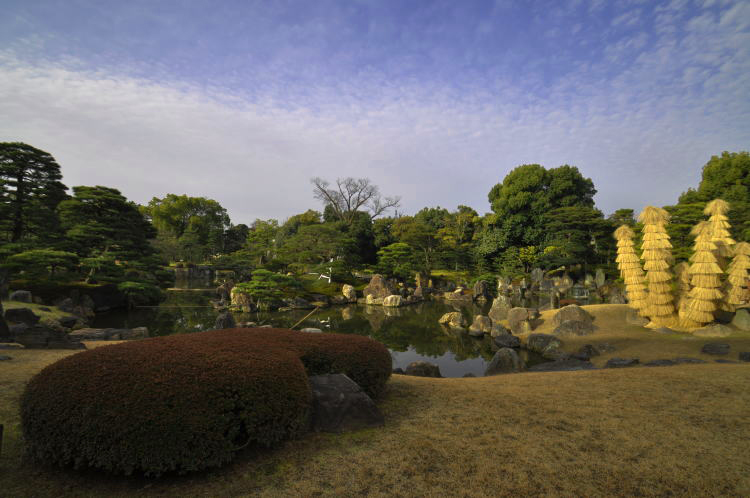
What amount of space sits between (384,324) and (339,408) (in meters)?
13.9

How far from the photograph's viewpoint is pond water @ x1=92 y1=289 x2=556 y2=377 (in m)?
11.3

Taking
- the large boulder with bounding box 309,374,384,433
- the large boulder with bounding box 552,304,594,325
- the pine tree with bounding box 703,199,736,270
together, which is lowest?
the large boulder with bounding box 552,304,594,325

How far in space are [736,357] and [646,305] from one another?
3447 mm

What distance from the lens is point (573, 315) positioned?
1259cm

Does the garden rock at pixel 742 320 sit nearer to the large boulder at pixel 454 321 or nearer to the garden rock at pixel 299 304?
the large boulder at pixel 454 321

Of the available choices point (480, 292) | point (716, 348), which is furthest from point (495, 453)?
point (480, 292)

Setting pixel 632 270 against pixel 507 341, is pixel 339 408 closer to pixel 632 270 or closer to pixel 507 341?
pixel 507 341

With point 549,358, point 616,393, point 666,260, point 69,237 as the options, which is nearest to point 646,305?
point 666,260

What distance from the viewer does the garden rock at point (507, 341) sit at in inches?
477

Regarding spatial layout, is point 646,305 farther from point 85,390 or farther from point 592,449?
point 85,390

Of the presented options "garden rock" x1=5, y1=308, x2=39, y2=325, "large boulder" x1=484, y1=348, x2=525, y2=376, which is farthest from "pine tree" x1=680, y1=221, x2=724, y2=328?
"garden rock" x1=5, y1=308, x2=39, y2=325

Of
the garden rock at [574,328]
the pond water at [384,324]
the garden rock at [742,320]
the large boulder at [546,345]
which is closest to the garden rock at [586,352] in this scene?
the large boulder at [546,345]

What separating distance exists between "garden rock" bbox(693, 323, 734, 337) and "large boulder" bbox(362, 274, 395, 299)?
1675 centimetres

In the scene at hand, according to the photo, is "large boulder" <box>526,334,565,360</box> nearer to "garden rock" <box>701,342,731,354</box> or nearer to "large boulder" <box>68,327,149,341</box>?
"garden rock" <box>701,342,731,354</box>
